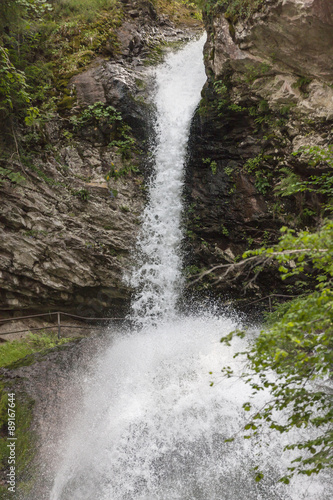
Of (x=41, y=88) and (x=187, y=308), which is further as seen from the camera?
(x=41, y=88)

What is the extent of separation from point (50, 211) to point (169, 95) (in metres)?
5.83

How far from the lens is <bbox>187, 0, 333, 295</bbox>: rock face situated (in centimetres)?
756

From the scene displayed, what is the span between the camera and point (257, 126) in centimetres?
927

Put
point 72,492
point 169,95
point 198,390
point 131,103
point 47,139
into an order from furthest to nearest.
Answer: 1. point 169,95
2. point 131,103
3. point 47,139
4. point 198,390
5. point 72,492

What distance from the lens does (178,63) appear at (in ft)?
42.8

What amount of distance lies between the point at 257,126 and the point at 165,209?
11.0ft


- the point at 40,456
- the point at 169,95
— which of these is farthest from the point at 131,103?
the point at 40,456

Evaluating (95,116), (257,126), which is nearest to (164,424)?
(257,126)

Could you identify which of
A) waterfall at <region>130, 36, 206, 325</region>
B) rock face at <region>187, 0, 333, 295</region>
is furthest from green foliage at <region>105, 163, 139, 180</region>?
rock face at <region>187, 0, 333, 295</region>

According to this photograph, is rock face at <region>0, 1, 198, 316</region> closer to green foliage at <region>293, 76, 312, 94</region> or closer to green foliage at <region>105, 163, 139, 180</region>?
green foliage at <region>105, 163, 139, 180</region>

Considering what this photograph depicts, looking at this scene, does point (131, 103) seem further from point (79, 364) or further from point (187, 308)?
point (79, 364)

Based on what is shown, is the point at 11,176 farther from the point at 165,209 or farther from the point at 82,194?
the point at 165,209

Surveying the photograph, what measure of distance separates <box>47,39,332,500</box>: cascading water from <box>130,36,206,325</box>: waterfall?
5 centimetres

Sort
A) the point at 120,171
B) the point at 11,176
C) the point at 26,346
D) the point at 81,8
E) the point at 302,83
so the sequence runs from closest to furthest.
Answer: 1. the point at 302,83
2. the point at 26,346
3. the point at 11,176
4. the point at 120,171
5. the point at 81,8
